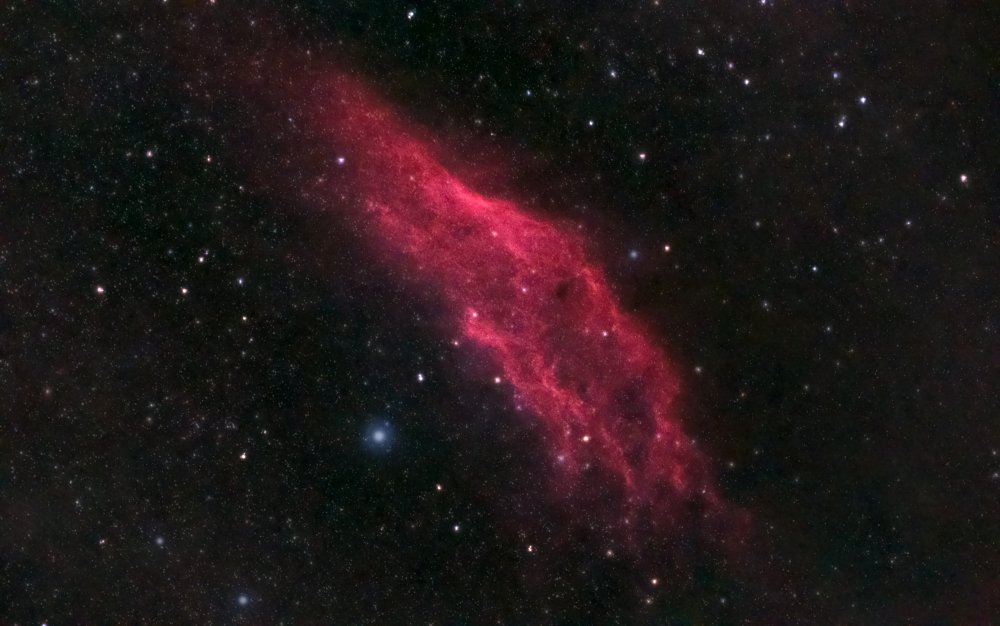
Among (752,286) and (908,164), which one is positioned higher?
(908,164)

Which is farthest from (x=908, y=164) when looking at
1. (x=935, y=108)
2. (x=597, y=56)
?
(x=597, y=56)

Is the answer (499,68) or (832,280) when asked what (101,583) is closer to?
(499,68)

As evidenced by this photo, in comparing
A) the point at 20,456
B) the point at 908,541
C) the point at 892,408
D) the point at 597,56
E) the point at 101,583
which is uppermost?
the point at 597,56

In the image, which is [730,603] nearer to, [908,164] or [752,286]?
[752,286]

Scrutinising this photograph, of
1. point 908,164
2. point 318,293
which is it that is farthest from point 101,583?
point 908,164

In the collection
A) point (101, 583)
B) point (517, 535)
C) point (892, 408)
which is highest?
point (892, 408)

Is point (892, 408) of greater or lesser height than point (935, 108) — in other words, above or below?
below
